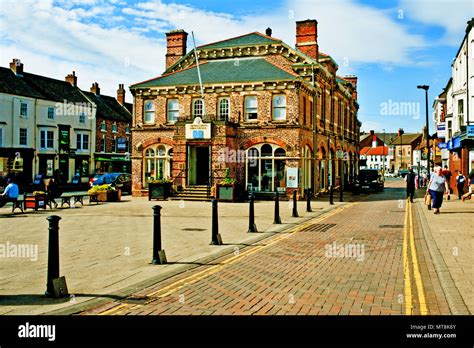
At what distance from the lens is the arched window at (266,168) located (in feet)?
94.7

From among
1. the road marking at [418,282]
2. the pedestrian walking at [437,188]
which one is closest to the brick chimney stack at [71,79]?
the pedestrian walking at [437,188]

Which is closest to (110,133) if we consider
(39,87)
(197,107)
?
(39,87)

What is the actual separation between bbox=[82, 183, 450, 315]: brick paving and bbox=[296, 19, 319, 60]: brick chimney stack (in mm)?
24301

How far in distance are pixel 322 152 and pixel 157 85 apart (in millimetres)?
12502

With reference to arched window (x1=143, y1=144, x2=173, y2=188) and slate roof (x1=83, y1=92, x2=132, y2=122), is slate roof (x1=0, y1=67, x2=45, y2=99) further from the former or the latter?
arched window (x1=143, y1=144, x2=173, y2=188)

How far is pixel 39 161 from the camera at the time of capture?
4775cm

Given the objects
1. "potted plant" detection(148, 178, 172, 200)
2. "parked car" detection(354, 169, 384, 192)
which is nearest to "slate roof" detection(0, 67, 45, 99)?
"potted plant" detection(148, 178, 172, 200)

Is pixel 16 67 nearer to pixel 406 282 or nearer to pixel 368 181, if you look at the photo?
pixel 368 181

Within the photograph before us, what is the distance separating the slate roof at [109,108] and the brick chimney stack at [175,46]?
2228 centimetres

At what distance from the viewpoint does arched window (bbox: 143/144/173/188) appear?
3183 centimetres
